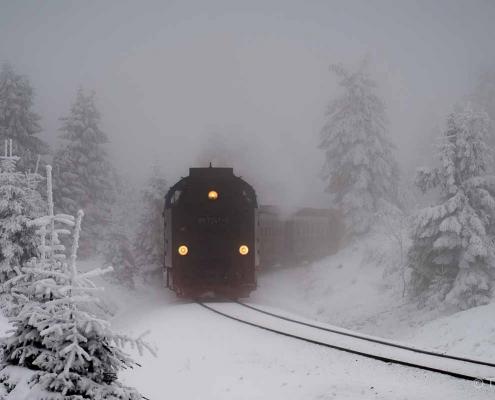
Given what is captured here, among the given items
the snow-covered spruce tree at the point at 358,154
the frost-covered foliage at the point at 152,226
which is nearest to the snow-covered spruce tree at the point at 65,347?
the frost-covered foliage at the point at 152,226

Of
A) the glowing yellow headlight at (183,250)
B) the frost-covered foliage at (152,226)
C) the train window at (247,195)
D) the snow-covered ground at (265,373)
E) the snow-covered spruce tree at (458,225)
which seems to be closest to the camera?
the snow-covered ground at (265,373)

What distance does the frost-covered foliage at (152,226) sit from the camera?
104 feet

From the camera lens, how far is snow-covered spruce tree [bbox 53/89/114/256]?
38688mm

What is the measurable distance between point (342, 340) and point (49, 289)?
8.92m

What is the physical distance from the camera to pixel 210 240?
21.2 metres

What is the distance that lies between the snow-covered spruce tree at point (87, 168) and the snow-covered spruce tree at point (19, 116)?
6.47ft

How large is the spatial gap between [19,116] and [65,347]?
1404 inches

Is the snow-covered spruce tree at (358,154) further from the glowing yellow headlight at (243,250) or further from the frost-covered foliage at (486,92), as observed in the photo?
the frost-covered foliage at (486,92)

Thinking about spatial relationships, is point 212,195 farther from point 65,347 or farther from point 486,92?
point 486,92

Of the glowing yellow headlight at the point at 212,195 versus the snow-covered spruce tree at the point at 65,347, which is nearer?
the snow-covered spruce tree at the point at 65,347

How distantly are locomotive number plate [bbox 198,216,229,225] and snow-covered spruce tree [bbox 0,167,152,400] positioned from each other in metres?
15.7

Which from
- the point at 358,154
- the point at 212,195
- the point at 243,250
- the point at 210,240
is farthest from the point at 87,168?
the point at 243,250

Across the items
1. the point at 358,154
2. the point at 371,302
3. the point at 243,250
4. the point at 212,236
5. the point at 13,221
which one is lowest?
the point at 371,302

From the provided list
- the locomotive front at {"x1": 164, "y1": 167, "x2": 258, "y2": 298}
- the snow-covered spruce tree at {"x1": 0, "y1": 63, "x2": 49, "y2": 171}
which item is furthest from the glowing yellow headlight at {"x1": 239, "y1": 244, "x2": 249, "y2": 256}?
the snow-covered spruce tree at {"x1": 0, "y1": 63, "x2": 49, "y2": 171}
